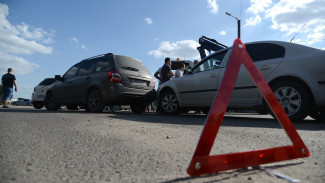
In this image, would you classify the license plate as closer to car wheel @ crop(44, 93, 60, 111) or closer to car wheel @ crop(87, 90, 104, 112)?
car wheel @ crop(87, 90, 104, 112)

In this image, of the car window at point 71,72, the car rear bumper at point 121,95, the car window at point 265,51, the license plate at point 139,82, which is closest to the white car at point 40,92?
the car window at point 71,72

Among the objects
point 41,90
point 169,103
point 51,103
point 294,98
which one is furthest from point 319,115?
point 41,90

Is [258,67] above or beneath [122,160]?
above

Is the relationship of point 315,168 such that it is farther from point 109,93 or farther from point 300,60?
point 109,93

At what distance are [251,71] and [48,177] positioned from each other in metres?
1.45

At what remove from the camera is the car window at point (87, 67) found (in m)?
6.72

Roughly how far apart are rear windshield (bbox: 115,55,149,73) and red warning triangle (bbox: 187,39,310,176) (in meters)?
4.99

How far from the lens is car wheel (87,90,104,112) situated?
20.6 feet

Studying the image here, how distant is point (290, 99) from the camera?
3943mm

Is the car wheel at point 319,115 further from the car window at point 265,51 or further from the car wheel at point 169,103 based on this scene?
the car wheel at point 169,103

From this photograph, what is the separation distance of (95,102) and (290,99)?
16.5ft

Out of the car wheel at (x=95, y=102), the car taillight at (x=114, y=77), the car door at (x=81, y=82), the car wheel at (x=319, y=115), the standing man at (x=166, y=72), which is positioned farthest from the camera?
the standing man at (x=166, y=72)

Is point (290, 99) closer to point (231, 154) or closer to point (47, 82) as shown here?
point (231, 154)

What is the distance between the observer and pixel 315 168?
4.62ft
